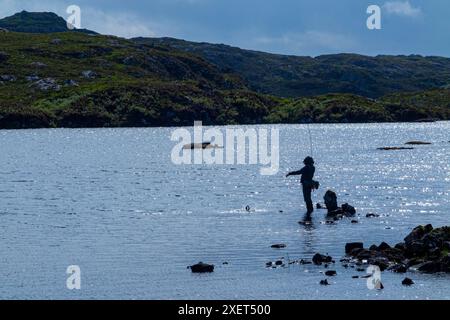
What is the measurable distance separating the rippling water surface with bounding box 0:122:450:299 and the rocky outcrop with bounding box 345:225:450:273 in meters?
1.21

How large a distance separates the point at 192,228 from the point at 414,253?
1835 cm

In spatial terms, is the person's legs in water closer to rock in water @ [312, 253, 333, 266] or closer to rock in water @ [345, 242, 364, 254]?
rock in water @ [345, 242, 364, 254]

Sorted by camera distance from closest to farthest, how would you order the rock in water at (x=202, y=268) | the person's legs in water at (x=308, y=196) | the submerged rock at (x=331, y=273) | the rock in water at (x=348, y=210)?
the submerged rock at (x=331, y=273) < the rock in water at (x=202, y=268) < the person's legs in water at (x=308, y=196) < the rock in water at (x=348, y=210)

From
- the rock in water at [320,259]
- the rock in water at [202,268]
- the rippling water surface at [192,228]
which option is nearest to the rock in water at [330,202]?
the rippling water surface at [192,228]

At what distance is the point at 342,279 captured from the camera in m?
36.4

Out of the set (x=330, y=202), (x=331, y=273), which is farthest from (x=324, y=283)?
(x=330, y=202)

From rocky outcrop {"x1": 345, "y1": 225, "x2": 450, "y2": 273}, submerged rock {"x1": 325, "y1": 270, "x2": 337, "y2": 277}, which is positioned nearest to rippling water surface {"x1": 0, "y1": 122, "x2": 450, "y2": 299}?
submerged rock {"x1": 325, "y1": 270, "x2": 337, "y2": 277}

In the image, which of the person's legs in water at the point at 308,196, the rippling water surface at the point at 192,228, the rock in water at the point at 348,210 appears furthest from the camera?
the rock in water at the point at 348,210

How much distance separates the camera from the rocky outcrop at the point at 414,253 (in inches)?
1512

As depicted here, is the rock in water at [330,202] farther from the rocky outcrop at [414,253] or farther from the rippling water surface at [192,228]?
the rocky outcrop at [414,253]

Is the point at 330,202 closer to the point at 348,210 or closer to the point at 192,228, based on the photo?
the point at 348,210

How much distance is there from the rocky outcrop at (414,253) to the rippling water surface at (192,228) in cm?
121
